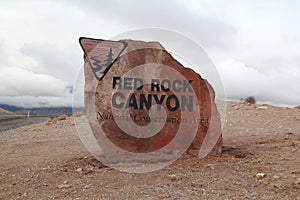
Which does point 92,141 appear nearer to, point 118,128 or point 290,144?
point 118,128

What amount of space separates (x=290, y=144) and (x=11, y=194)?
4679 millimetres

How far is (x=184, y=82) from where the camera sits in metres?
5.62

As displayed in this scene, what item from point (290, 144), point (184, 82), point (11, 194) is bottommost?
point (11, 194)

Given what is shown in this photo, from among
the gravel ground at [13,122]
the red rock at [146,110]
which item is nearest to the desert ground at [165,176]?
the red rock at [146,110]

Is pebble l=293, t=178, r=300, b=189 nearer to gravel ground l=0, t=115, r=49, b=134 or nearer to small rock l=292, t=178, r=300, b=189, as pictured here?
small rock l=292, t=178, r=300, b=189

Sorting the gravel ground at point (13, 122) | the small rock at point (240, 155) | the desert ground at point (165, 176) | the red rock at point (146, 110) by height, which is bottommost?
the gravel ground at point (13, 122)

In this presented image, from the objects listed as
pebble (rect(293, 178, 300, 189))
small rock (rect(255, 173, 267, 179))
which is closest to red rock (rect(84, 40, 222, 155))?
small rock (rect(255, 173, 267, 179))

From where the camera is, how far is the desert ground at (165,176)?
3.73 meters

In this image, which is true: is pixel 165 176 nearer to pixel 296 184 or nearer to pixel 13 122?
pixel 296 184

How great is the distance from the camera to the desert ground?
12.2ft

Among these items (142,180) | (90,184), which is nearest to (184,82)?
(142,180)

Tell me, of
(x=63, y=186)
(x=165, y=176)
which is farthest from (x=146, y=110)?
(x=63, y=186)

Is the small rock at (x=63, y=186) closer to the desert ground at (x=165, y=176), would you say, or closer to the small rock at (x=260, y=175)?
the desert ground at (x=165, y=176)

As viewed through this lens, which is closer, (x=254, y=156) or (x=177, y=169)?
(x=177, y=169)
